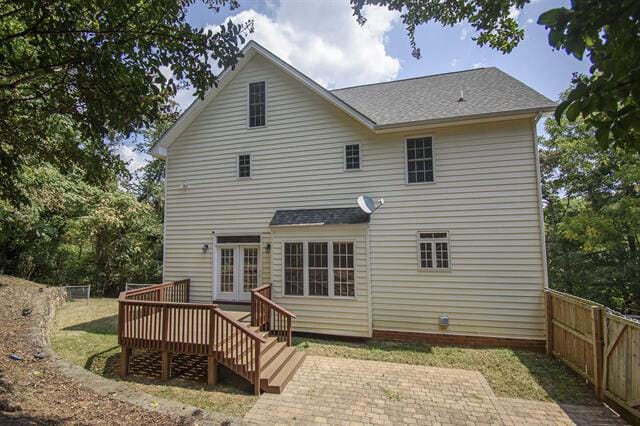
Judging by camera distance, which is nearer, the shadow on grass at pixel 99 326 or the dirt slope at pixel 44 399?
the dirt slope at pixel 44 399

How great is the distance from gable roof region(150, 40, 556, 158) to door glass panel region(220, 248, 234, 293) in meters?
4.11

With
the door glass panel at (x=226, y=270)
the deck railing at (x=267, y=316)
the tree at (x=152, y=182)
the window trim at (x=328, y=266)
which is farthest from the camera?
the tree at (x=152, y=182)

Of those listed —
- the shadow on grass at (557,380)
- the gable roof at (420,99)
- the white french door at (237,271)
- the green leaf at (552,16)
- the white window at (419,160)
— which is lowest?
the shadow on grass at (557,380)

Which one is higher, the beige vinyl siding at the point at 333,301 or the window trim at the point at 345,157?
the window trim at the point at 345,157

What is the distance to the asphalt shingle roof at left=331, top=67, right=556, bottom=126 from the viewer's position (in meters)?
8.20

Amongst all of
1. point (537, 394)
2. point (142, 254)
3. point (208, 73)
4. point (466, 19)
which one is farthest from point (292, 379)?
point (142, 254)

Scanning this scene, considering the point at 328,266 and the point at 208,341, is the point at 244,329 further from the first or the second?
the point at 328,266

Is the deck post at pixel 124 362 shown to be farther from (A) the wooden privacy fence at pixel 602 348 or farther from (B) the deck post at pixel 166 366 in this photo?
(A) the wooden privacy fence at pixel 602 348

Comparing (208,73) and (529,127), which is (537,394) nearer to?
(529,127)

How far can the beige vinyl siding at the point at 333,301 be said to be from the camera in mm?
8453

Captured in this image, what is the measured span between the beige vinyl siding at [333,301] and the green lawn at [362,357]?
398 millimetres

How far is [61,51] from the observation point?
12.1ft

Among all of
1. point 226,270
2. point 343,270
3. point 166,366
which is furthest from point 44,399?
point 343,270

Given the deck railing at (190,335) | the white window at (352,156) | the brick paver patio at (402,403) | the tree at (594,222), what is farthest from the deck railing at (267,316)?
the tree at (594,222)
